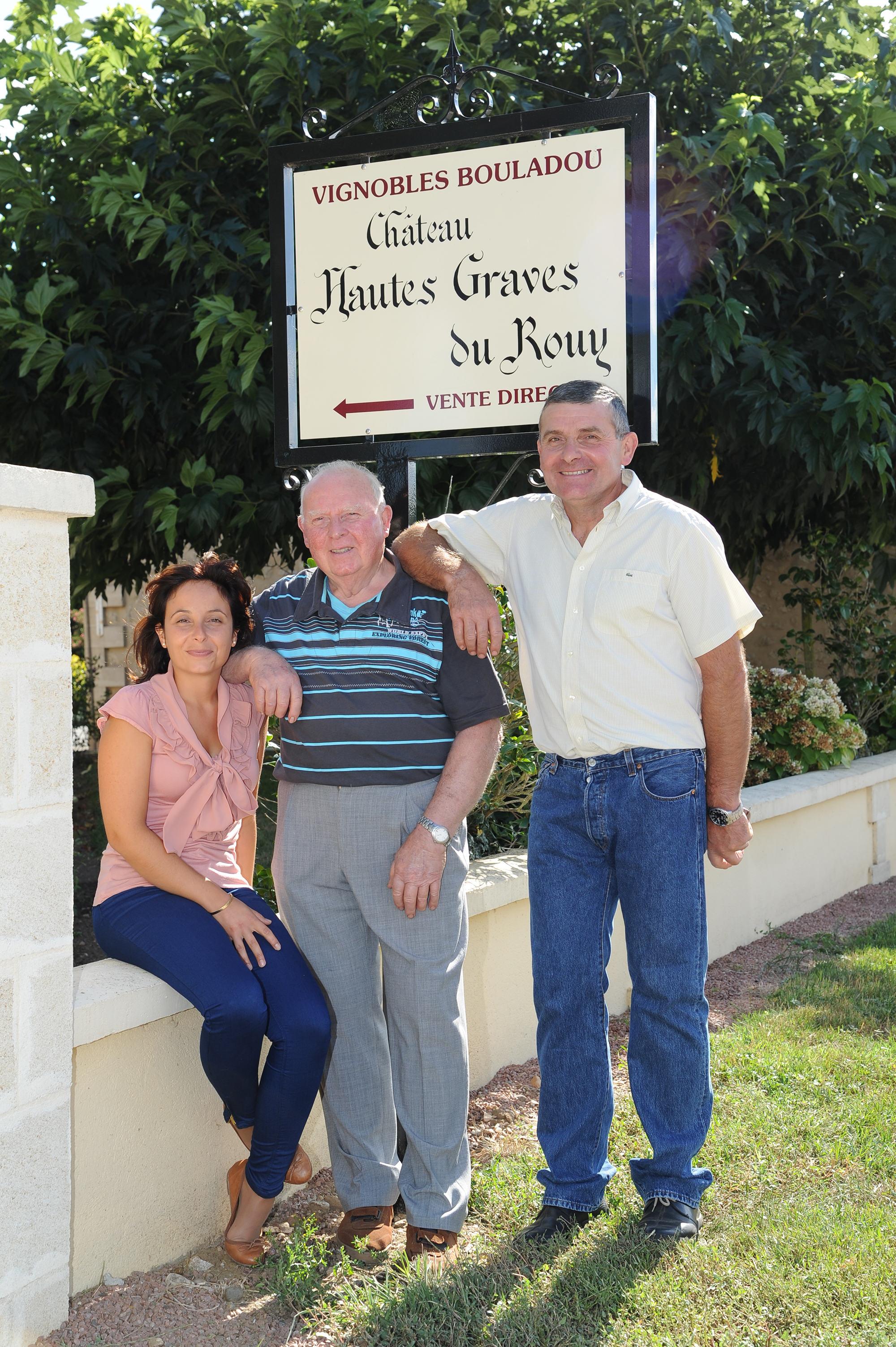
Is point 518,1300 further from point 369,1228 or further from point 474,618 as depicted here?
point 474,618

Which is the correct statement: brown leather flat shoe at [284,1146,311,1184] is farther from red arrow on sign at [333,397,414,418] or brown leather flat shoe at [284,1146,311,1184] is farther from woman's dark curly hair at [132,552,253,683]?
red arrow on sign at [333,397,414,418]

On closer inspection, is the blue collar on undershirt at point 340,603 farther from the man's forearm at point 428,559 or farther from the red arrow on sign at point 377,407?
the red arrow on sign at point 377,407

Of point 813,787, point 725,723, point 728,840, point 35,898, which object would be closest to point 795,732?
point 813,787

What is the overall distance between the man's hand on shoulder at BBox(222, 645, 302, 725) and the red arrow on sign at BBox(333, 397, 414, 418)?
33.2 inches

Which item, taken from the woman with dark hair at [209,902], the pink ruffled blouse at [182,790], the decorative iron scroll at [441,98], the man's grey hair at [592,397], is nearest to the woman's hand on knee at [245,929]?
the woman with dark hair at [209,902]

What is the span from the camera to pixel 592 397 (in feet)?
9.00

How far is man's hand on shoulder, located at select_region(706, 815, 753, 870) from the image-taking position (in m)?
2.81

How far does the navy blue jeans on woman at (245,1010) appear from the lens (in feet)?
8.42

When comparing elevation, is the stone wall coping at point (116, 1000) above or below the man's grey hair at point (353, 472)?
below

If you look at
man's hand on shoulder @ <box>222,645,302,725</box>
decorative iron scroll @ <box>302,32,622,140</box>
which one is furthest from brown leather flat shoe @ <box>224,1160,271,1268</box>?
decorative iron scroll @ <box>302,32,622,140</box>

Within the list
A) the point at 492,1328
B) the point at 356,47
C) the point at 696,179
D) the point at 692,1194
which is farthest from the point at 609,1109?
the point at 356,47

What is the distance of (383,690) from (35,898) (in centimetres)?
85

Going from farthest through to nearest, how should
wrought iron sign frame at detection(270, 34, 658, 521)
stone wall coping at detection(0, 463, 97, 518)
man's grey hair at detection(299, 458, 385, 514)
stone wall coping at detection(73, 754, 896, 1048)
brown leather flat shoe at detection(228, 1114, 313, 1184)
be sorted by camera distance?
1. wrought iron sign frame at detection(270, 34, 658, 521)
2. brown leather flat shoe at detection(228, 1114, 313, 1184)
3. man's grey hair at detection(299, 458, 385, 514)
4. stone wall coping at detection(73, 754, 896, 1048)
5. stone wall coping at detection(0, 463, 97, 518)

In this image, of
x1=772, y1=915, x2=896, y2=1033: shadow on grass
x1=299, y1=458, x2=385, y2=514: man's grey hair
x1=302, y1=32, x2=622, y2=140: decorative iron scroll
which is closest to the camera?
x1=299, y1=458, x2=385, y2=514: man's grey hair
